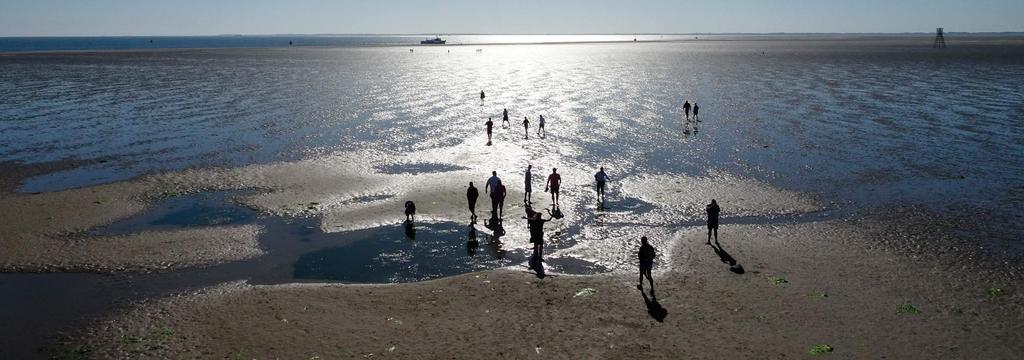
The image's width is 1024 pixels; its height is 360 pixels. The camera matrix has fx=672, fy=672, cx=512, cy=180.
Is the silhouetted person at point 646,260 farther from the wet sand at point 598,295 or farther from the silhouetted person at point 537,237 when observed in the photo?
the silhouetted person at point 537,237

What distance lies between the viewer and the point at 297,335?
14.5 metres

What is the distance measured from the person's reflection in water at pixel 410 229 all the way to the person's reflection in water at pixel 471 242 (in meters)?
1.76

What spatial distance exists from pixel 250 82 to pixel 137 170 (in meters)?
47.9

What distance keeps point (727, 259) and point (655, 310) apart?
14.5 ft

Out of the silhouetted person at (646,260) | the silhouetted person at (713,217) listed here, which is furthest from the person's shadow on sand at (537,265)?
the silhouetted person at (713,217)

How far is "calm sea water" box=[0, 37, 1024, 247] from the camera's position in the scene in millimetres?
30172

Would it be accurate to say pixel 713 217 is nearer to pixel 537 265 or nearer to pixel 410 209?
pixel 537 265

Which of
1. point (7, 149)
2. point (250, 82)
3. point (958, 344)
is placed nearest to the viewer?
point (958, 344)

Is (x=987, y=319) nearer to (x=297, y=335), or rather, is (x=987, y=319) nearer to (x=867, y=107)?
(x=297, y=335)

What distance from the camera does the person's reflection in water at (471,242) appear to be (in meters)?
20.2

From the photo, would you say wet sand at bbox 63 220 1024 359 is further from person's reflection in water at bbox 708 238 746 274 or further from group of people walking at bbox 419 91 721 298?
group of people walking at bbox 419 91 721 298

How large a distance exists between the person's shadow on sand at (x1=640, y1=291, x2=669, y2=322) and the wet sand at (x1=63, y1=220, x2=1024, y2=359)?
0.05 meters

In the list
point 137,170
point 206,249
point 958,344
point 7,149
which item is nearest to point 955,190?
point 958,344

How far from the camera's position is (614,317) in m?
15.2
